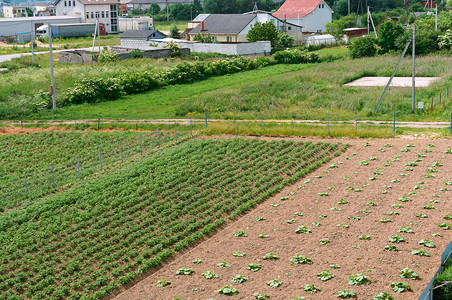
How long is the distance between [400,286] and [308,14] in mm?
88587

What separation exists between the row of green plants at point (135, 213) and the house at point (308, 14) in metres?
71.7

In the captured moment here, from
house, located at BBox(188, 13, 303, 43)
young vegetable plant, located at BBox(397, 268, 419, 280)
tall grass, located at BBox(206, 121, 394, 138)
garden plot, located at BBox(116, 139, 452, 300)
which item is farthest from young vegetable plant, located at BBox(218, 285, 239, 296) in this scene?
house, located at BBox(188, 13, 303, 43)

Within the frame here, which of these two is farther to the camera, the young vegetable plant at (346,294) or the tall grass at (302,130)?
the tall grass at (302,130)

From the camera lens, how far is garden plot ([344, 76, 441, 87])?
168ft

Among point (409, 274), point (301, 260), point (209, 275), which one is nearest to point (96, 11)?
point (209, 275)

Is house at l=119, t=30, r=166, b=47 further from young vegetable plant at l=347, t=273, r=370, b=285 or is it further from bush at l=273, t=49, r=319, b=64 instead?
young vegetable plant at l=347, t=273, r=370, b=285

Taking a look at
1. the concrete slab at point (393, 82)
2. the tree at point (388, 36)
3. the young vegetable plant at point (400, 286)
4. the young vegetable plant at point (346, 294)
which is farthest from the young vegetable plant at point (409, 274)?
the tree at point (388, 36)

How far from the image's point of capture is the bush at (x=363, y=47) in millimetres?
70500

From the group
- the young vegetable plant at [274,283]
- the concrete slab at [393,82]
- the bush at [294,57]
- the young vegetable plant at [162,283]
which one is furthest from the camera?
the bush at [294,57]

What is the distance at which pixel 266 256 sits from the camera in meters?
20.3

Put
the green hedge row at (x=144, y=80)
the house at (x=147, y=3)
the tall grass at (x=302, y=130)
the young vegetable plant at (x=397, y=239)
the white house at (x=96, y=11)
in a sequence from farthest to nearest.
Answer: the house at (x=147, y=3)
the white house at (x=96, y=11)
the green hedge row at (x=144, y=80)
the tall grass at (x=302, y=130)
the young vegetable plant at (x=397, y=239)

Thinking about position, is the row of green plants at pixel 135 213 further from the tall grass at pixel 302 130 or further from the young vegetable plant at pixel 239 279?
the young vegetable plant at pixel 239 279

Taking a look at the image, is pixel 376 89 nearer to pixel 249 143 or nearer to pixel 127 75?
pixel 249 143

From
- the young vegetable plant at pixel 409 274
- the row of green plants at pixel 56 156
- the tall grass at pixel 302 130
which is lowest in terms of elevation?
the young vegetable plant at pixel 409 274
